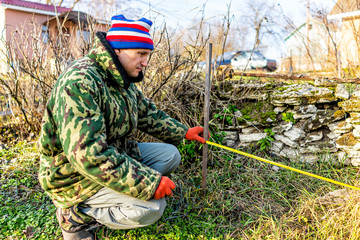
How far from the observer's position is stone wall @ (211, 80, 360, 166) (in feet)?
11.4

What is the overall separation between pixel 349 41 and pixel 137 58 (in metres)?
4.37

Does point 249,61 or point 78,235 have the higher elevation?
point 249,61

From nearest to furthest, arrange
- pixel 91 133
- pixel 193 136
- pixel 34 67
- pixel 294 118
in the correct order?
pixel 91 133, pixel 193 136, pixel 294 118, pixel 34 67

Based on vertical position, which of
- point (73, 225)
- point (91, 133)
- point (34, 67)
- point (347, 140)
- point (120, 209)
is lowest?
point (73, 225)

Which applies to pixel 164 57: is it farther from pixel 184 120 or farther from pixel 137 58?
pixel 137 58

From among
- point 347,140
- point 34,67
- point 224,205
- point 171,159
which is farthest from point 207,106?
point 34,67

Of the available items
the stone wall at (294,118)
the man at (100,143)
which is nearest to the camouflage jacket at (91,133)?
the man at (100,143)

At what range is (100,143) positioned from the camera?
1761mm

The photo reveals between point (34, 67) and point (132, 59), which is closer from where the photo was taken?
point (132, 59)

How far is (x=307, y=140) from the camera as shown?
3619 mm

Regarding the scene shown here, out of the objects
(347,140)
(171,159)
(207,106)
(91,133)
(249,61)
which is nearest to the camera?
(91,133)

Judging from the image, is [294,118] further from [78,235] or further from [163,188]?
[78,235]

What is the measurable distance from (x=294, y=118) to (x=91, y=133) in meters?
2.83

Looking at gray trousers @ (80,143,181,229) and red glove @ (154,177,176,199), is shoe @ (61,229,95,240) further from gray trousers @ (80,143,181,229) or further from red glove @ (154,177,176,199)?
red glove @ (154,177,176,199)
